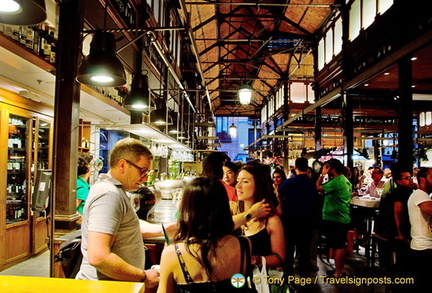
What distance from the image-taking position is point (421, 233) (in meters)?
3.43

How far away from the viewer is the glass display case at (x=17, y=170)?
5.31 metres

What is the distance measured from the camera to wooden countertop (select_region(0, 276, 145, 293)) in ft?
3.84

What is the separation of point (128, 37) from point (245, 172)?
4526 mm

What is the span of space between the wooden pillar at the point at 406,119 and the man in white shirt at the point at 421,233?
133 cm

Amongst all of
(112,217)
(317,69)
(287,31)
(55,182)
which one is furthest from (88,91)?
(287,31)

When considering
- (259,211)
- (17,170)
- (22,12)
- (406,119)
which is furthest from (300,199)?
(17,170)

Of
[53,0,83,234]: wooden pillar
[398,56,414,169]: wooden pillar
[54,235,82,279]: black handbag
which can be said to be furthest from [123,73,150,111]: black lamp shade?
[398,56,414,169]: wooden pillar

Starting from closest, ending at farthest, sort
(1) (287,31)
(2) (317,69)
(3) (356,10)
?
(3) (356,10) < (2) (317,69) < (1) (287,31)

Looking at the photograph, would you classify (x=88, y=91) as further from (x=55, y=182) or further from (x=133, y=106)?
(x=55, y=182)

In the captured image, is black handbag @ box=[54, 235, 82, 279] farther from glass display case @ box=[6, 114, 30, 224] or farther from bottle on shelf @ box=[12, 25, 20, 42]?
glass display case @ box=[6, 114, 30, 224]

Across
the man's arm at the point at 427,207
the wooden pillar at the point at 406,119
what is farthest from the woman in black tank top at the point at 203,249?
the wooden pillar at the point at 406,119

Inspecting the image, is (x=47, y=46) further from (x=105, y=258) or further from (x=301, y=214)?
(x=301, y=214)

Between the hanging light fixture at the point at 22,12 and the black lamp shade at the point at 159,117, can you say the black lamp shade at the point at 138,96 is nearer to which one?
the black lamp shade at the point at 159,117

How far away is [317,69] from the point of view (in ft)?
31.8
